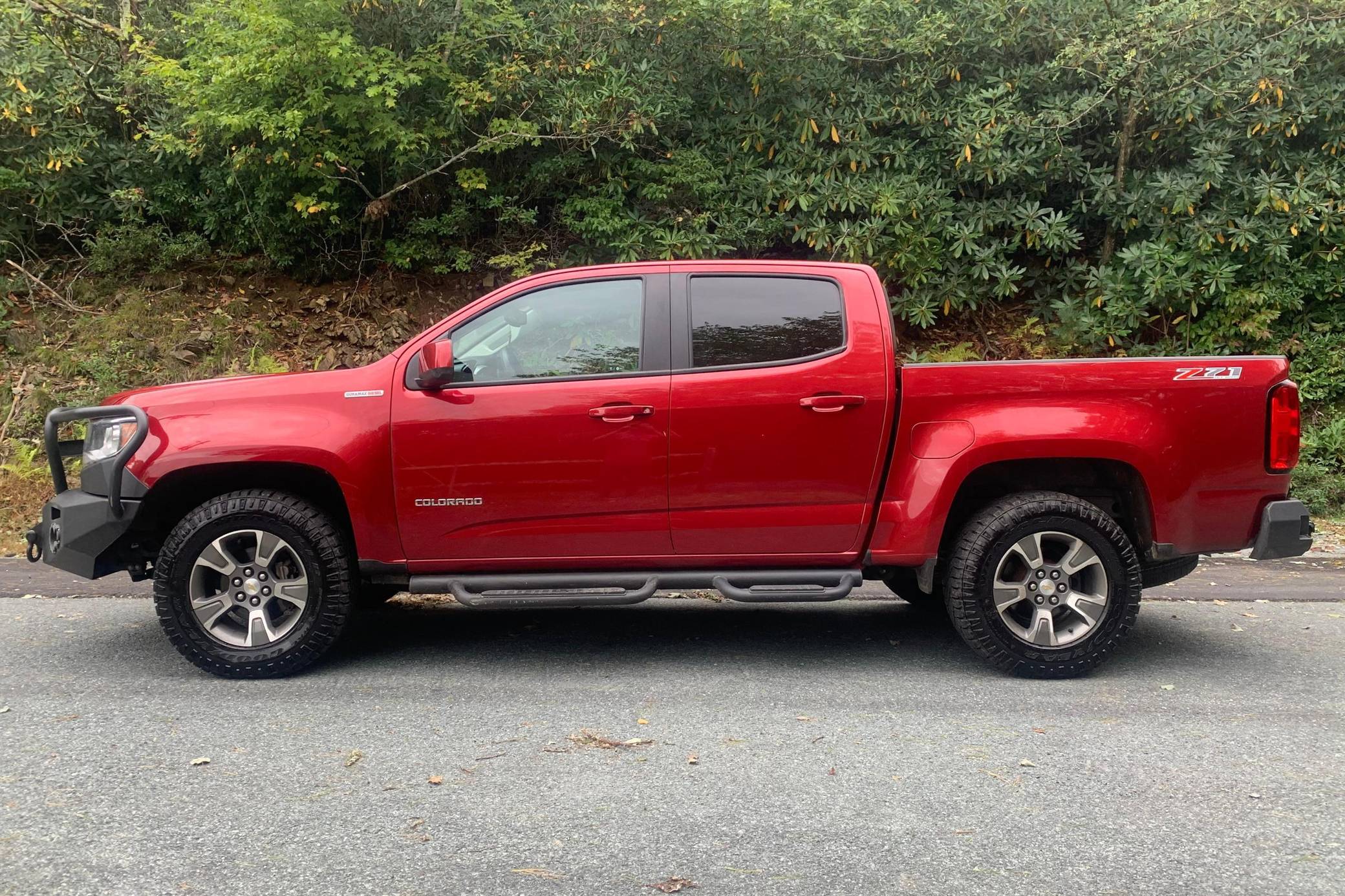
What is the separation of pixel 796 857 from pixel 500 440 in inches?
99.9

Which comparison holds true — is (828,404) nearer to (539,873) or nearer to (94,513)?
(539,873)

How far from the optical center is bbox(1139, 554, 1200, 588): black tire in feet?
18.3

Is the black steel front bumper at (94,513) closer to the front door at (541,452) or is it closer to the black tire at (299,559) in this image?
the black tire at (299,559)

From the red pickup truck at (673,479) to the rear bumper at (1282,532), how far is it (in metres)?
0.01

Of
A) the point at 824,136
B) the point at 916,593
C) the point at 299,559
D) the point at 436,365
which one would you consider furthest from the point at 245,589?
the point at 824,136

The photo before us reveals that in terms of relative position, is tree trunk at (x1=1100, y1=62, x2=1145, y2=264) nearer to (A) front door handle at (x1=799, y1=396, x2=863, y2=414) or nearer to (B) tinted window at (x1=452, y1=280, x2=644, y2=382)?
(A) front door handle at (x1=799, y1=396, x2=863, y2=414)

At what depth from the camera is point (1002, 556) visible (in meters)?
5.14

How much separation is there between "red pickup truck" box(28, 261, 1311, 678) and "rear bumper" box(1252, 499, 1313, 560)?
1cm

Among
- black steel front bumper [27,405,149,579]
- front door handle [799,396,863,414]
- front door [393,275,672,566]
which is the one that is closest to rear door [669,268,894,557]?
front door handle [799,396,863,414]

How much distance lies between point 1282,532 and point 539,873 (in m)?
3.91

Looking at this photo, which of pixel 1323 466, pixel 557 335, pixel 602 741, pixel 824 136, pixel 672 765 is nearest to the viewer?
pixel 672 765

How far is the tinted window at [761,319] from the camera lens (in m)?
5.26

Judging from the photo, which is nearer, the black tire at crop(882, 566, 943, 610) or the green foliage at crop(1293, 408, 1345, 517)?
the black tire at crop(882, 566, 943, 610)

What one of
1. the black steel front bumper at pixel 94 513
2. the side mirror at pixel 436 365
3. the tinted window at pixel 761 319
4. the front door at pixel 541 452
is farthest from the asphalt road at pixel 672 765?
the tinted window at pixel 761 319
